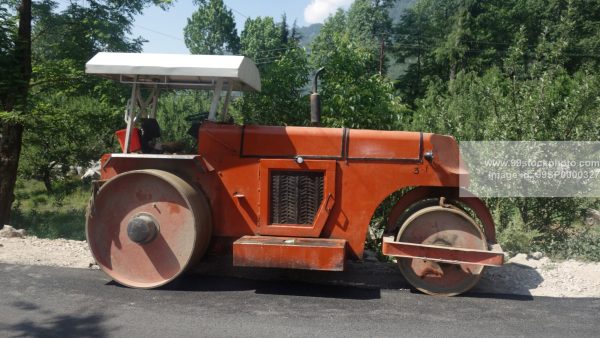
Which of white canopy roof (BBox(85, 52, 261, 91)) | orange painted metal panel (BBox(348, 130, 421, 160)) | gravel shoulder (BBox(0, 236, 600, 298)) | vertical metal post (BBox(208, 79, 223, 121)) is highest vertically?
white canopy roof (BBox(85, 52, 261, 91))

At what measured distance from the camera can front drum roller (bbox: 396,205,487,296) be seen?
5.51 meters

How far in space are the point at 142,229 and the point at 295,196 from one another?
5.26 feet

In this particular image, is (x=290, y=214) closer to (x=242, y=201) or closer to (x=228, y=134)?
(x=242, y=201)

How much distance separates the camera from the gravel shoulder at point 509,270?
19.1 feet

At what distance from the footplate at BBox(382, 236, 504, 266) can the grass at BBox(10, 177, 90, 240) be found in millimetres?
7722

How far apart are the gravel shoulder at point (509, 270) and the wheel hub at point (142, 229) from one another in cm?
107

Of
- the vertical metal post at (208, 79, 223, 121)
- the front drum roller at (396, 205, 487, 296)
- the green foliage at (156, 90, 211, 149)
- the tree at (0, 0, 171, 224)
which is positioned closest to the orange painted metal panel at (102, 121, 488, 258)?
the vertical metal post at (208, 79, 223, 121)

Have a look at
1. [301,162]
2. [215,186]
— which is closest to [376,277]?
[301,162]

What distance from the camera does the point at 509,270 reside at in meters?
Answer: 6.36

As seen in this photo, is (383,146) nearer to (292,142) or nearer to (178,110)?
(292,142)

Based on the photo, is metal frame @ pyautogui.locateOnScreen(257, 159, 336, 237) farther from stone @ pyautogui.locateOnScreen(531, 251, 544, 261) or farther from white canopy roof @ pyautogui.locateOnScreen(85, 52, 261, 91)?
stone @ pyautogui.locateOnScreen(531, 251, 544, 261)

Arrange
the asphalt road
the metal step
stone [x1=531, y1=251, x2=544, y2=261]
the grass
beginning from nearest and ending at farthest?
the asphalt road → the metal step → stone [x1=531, y1=251, x2=544, y2=261] → the grass

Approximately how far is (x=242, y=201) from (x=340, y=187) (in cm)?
105

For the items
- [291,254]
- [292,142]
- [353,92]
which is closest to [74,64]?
[353,92]
